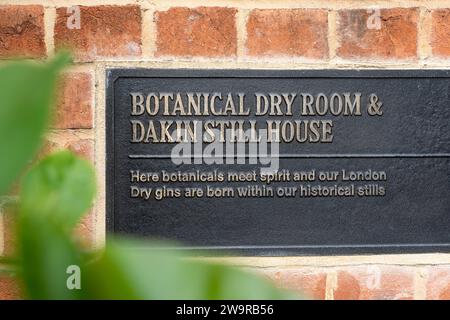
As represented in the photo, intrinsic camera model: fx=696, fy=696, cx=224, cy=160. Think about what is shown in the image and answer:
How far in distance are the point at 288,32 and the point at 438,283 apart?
0.61 m

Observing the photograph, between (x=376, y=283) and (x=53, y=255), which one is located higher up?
(x=53, y=255)

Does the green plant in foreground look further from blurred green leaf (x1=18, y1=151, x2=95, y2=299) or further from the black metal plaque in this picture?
the black metal plaque

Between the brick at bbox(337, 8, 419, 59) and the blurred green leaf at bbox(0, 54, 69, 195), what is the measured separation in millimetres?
1290

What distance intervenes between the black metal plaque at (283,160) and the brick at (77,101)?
5 centimetres

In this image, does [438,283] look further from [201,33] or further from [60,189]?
[60,189]

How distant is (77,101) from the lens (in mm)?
1368

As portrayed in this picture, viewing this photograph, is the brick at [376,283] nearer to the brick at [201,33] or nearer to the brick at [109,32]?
the brick at [201,33]

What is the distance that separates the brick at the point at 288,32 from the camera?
4.61ft

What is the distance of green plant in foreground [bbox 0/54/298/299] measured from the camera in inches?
7.0

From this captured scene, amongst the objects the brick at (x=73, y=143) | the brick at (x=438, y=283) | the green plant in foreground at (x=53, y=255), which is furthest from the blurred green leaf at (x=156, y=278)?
the brick at (x=438, y=283)

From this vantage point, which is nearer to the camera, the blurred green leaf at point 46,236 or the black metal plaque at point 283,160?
the blurred green leaf at point 46,236

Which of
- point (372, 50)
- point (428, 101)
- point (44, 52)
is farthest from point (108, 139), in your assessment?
point (428, 101)

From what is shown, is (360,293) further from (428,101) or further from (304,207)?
(428,101)

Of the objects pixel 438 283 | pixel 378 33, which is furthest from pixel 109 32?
pixel 438 283
